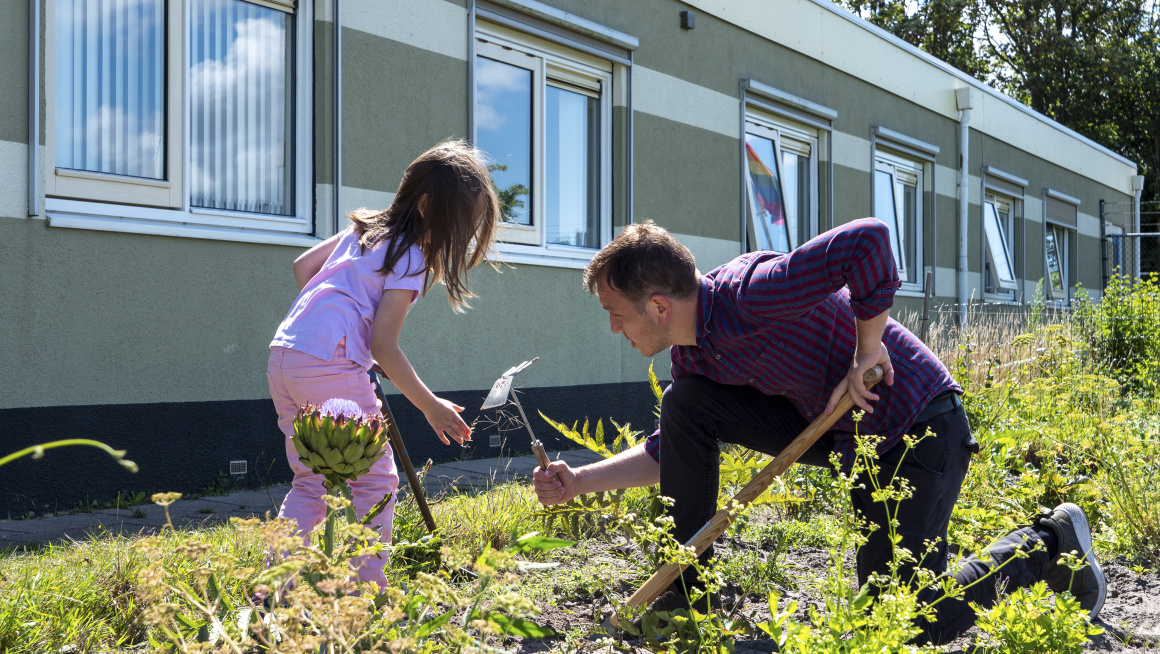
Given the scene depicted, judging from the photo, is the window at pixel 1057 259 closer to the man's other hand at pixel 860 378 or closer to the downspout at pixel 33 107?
the man's other hand at pixel 860 378

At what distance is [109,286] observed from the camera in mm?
4637

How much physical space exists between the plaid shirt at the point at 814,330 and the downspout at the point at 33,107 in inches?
129

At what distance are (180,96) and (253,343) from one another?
53.7 inches

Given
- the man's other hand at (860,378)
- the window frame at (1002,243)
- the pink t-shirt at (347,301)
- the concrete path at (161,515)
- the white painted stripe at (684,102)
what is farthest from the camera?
the window frame at (1002,243)

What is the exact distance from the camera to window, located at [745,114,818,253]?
377 inches

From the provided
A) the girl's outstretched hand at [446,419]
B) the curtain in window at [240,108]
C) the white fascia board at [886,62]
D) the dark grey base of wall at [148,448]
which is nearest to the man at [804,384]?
the girl's outstretched hand at [446,419]

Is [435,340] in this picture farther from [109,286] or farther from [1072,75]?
[1072,75]

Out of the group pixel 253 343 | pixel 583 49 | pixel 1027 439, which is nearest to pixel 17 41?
pixel 253 343

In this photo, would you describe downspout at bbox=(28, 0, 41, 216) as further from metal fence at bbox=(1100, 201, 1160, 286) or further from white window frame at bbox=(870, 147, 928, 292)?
metal fence at bbox=(1100, 201, 1160, 286)

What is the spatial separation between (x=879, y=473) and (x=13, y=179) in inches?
154

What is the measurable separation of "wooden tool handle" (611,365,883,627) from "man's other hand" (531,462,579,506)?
369 mm

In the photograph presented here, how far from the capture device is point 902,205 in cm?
1242

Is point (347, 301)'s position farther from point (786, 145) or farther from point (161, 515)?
point (786, 145)

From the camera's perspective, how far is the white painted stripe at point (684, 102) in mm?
7902
